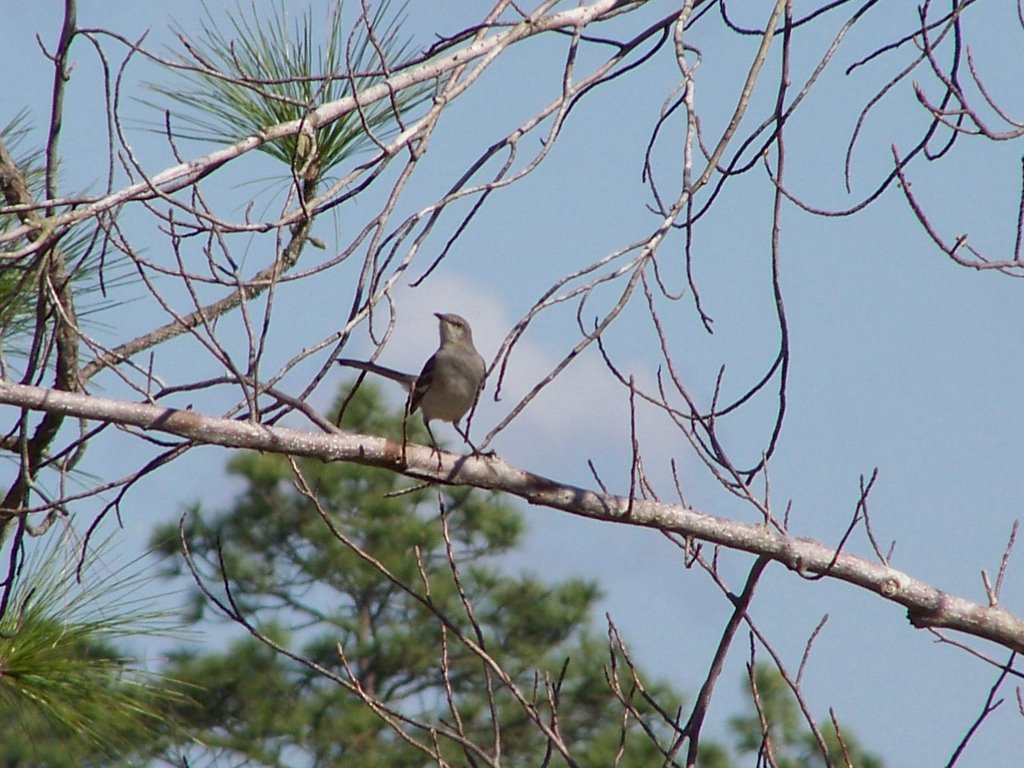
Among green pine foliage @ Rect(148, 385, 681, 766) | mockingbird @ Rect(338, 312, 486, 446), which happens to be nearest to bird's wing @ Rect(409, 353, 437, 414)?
mockingbird @ Rect(338, 312, 486, 446)

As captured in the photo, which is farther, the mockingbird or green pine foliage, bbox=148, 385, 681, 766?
green pine foliage, bbox=148, 385, 681, 766

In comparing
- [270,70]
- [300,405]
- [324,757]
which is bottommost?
[300,405]

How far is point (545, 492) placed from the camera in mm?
3518

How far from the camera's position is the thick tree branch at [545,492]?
318cm

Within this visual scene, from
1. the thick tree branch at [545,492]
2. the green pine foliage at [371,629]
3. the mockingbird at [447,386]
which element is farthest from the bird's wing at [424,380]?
the green pine foliage at [371,629]

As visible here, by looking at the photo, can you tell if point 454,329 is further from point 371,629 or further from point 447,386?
point 371,629

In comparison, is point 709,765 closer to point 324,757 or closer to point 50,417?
point 324,757

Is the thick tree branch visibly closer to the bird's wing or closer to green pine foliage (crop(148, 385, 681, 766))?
the bird's wing

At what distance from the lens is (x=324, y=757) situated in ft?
70.8

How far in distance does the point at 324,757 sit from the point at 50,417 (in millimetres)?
18112

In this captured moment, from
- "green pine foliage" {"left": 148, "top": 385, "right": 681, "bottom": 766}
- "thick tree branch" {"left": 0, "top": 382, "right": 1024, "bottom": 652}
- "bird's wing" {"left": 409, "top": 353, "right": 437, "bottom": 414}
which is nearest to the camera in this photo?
"thick tree branch" {"left": 0, "top": 382, "right": 1024, "bottom": 652}

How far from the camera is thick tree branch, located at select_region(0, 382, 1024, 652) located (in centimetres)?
318

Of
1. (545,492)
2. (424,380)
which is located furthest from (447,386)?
(545,492)

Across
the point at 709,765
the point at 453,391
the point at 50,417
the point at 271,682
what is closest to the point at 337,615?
the point at 271,682
